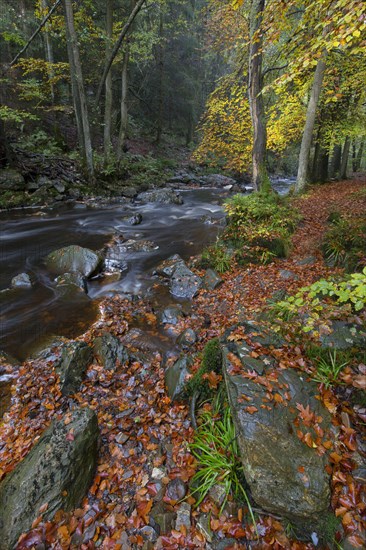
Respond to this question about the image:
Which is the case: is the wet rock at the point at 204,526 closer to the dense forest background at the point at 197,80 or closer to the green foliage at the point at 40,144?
the dense forest background at the point at 197,80

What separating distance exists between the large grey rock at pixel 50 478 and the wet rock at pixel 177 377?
118 centimetres

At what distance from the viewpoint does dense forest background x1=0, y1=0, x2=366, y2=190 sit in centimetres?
708

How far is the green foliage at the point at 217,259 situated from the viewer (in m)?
7.51

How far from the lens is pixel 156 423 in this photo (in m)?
3.68

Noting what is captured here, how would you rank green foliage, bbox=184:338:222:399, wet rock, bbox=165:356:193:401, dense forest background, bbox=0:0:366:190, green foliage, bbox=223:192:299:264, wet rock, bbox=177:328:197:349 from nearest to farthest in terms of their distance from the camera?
1. green foliage, bbox=184:338:222:399
2. wet rock, bbox=165:356:193:401
3. wet rock, bbox=177:328:197:349
4. dense forest background, bbox=0:0:366:190
5. green foliage, bbox=223:192:299:264

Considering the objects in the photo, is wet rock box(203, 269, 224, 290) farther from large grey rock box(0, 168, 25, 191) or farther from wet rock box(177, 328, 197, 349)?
large grey rock box(0, 168, 25, 191)

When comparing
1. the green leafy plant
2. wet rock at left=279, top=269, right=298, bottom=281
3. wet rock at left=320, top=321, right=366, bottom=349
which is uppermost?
wet rock at left=320, top=321, right=366, bottom=349

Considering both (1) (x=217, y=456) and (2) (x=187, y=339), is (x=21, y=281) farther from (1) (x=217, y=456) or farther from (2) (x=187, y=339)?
(1) (x=217, y=456)

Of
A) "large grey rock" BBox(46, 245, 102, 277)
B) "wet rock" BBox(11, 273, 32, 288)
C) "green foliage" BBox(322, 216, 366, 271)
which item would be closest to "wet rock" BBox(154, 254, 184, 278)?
"large grey rock" BBox(46, 245, 102, 277)

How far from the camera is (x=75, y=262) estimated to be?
7.86 m

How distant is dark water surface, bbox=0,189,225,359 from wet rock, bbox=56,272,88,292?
0.18m

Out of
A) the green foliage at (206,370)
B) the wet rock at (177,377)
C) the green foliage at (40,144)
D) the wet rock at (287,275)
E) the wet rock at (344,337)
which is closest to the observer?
the wet rock at (344,337)

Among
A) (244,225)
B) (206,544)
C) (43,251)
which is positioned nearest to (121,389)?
(206,544)

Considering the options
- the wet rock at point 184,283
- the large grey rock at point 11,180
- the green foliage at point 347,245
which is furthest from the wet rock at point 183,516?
the large grey rock at point 11,180
